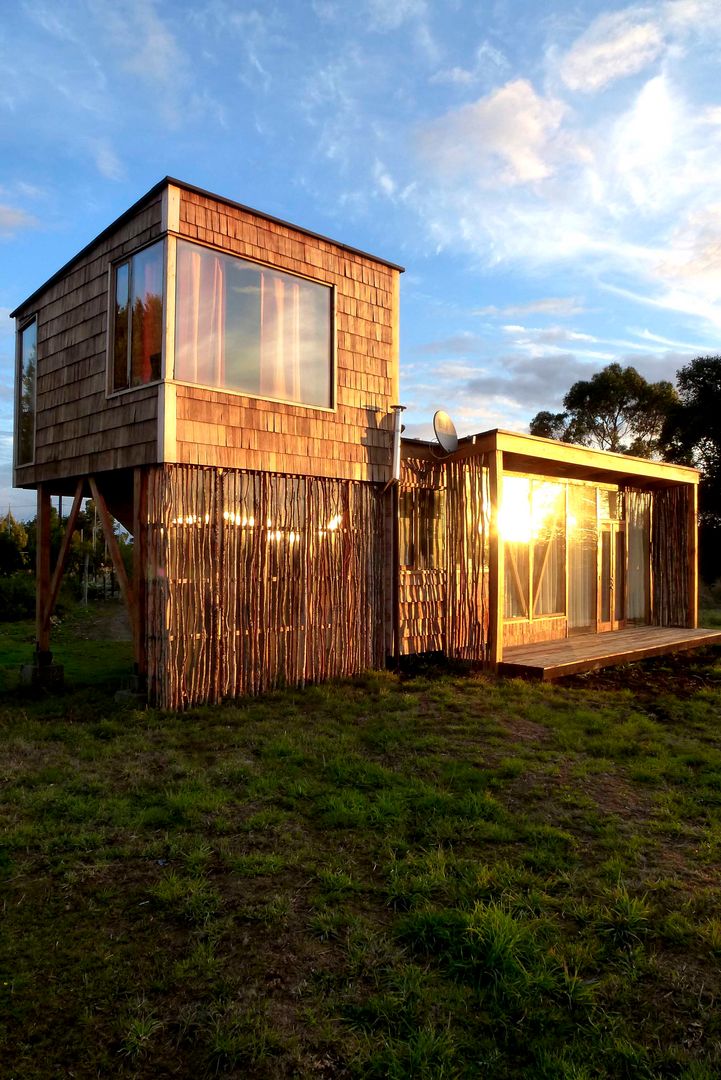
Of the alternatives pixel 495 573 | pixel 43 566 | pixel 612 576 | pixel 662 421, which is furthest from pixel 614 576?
pixel 662 421

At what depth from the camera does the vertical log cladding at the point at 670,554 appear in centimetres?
1332

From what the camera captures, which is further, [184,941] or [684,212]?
[684,212]

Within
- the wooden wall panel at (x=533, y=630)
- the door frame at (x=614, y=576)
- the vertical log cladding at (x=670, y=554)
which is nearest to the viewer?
the wooden wall panel at (x=533, y=630)

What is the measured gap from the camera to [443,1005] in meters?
2.46

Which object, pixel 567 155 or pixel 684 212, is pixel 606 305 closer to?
pixel 684 212

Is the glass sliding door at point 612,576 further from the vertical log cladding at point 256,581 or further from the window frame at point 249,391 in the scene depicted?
the window frame at point 249,391

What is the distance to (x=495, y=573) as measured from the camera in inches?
348

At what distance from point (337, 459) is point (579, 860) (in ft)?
18.6

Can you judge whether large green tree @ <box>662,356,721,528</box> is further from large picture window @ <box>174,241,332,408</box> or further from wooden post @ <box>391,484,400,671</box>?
large picture window @ <box>174,241,332,408</box>

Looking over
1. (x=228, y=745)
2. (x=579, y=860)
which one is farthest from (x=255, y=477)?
(x=579, y=860)

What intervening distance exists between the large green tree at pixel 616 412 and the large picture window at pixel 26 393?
2353 cm

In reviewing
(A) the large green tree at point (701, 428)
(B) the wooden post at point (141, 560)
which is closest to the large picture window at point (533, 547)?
(B) the wooden post at point (141, 560)

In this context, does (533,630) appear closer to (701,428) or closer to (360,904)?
(360,904)

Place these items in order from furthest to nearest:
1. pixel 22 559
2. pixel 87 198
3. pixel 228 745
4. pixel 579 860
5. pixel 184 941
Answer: pixel 22 559
pixel 87 198
pixel 228 745
pixel 579 860
pixel 184 941
